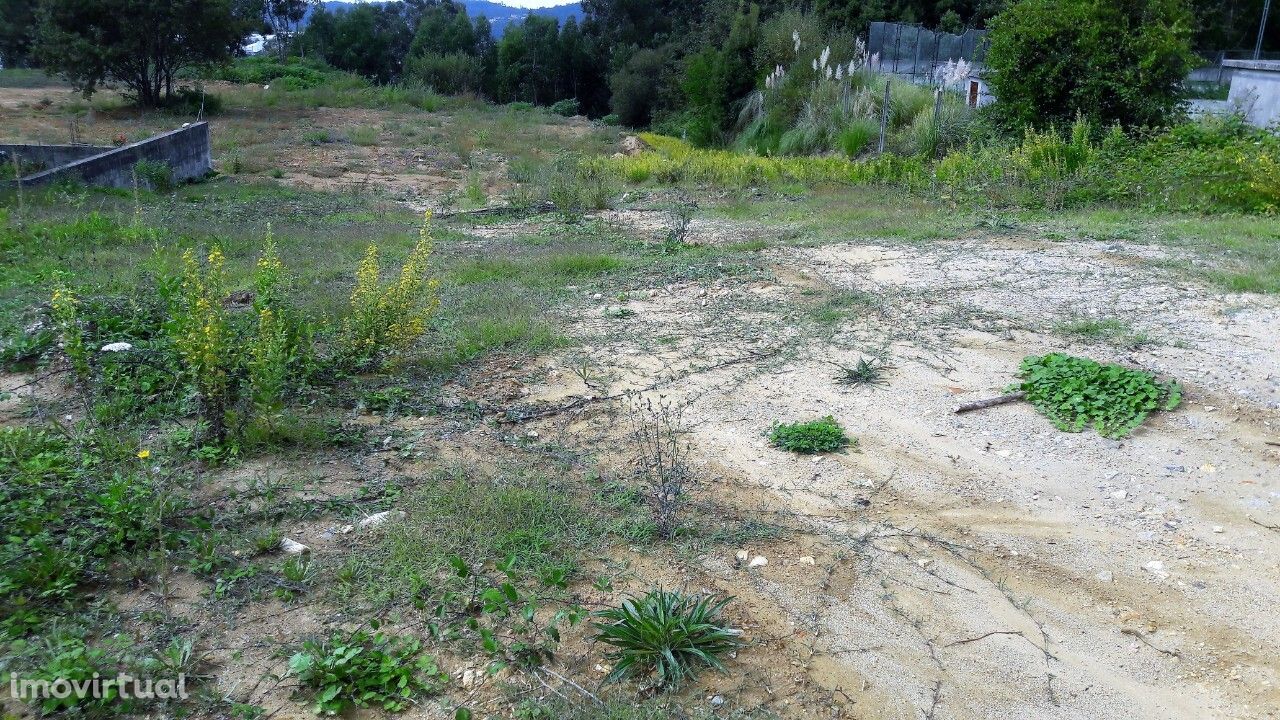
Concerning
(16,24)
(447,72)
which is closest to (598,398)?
(16,24)

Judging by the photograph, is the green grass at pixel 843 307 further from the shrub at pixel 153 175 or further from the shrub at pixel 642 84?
the shrub at pixel 642 84

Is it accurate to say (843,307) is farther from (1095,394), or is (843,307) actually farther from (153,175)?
(153,175)

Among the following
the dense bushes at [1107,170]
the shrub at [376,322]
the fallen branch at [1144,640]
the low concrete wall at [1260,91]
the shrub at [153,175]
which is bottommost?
the fallen branch at [1144,640]

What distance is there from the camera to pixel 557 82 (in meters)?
44.2

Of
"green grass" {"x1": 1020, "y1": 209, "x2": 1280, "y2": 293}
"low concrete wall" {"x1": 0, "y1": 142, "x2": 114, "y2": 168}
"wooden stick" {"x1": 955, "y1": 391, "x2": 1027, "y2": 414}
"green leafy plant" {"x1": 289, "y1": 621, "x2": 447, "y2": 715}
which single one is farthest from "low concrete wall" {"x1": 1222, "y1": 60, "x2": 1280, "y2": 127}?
"low concrete wall" {"x1": 0, "y1": 142, "x2": 114, "y2": 168}

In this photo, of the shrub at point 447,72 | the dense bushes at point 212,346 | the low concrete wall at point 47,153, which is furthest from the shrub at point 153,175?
the shrub at point 447,72

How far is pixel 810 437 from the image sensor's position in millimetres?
4547

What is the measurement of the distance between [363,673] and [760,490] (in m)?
1.92

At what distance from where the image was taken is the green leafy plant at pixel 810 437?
448 centimetres

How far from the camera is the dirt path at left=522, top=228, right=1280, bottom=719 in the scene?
2.96m

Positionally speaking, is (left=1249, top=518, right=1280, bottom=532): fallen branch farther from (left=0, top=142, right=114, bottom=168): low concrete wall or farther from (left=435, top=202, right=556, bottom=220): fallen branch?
(left=0, top=142, right=114, bottom=168): low concrete wall

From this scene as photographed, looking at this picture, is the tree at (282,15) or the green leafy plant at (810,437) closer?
the green leafy plant at (810,437)

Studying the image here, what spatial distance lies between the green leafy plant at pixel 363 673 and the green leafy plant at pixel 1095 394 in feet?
10.8

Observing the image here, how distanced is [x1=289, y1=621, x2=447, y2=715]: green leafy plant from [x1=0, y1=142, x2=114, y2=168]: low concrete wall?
12.1m
